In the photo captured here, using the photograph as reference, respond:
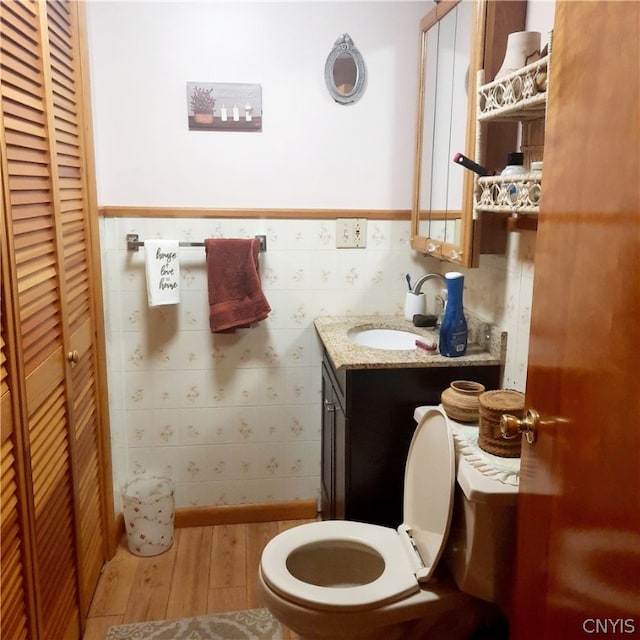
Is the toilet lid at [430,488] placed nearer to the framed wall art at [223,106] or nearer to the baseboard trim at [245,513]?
the baseboard trim at [245,513]

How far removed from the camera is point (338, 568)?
5.61 ft

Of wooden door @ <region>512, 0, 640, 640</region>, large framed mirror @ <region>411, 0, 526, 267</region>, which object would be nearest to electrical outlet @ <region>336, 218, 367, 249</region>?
large framed mirror @ <region>411, 0, 526, 267</region>

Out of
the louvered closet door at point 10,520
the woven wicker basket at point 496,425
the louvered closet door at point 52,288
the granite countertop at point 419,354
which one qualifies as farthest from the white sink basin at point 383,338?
the louvered closet door at point 10,520

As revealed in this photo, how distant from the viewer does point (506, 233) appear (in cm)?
175

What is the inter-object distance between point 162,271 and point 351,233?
73 centimetres

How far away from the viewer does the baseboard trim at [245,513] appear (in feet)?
8.09

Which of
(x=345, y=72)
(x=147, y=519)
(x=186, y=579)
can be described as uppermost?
(x=345, y=72)

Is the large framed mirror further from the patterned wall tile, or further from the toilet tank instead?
the toilet tank

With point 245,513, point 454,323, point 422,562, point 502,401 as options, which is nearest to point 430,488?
point 422,562

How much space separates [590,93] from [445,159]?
3.67 feet

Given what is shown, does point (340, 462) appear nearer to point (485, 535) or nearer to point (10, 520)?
point (485, 535)

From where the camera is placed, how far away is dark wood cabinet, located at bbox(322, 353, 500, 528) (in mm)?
1817

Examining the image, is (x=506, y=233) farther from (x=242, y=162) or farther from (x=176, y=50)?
(x=176, y=50)

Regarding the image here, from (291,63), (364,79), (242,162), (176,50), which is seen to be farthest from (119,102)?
(364,79)
